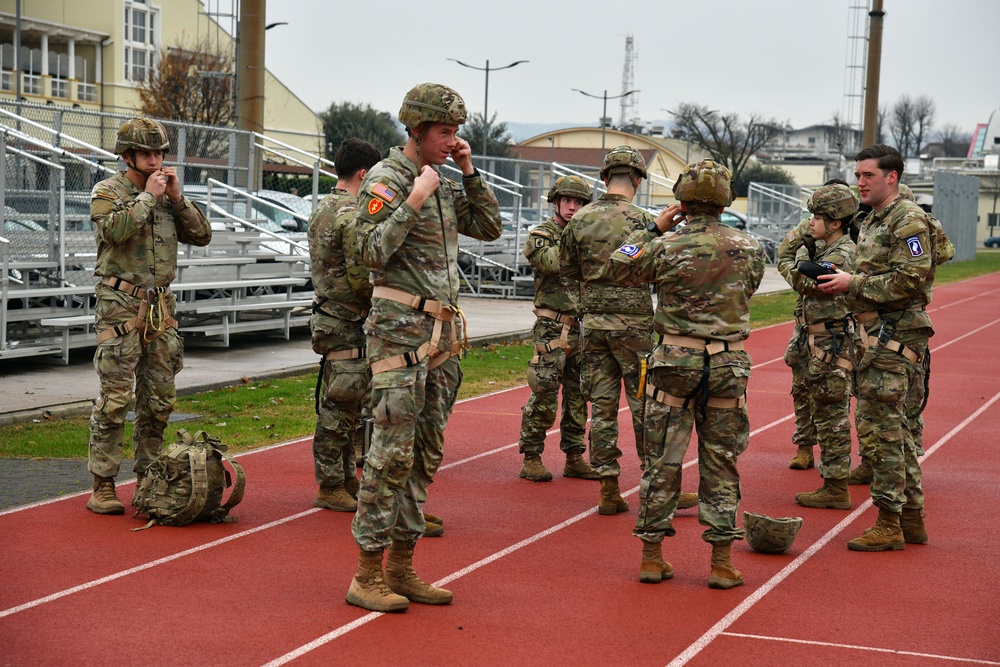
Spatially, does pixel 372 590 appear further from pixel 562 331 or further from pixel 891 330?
pixel 562 331

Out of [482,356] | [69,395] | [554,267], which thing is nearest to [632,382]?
[554,267]

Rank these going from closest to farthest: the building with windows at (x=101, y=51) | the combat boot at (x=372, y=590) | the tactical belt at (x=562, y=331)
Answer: the combat boot at (x=372, y=590)
the tactical belt at (x=562, y=331)
the building with windows at (x=101, y=51)

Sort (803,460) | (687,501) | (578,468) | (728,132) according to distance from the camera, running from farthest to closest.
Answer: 1. (728,132)
2. (803,460)
3. (578,468)
4. (687,501)

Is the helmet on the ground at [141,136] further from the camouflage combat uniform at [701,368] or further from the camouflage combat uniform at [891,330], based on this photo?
the camouflage combat uniform at [891,330]

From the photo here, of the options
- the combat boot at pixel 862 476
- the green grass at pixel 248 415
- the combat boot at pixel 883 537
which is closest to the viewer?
the combat boot at pixel 883 537

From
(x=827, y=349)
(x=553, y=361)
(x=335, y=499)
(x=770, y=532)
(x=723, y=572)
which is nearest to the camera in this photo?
(x=723, y=572)

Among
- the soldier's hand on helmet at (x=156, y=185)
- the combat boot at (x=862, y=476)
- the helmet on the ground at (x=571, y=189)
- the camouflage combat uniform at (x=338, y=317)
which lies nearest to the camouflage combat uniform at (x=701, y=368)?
the camouflage combat uniform at (x=338, y=317)

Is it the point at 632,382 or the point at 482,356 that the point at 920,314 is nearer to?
the point at 632,382

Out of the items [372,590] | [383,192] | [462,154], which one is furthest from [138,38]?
[372,590]

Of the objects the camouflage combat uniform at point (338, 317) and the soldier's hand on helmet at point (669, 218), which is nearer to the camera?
the soldier's hand on helmet at point (669, 218)

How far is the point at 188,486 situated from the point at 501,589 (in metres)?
2.17

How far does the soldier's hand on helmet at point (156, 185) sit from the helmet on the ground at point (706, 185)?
323 centimetres

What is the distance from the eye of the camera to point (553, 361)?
9.30m

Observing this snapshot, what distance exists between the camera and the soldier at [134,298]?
7777 millimetres
